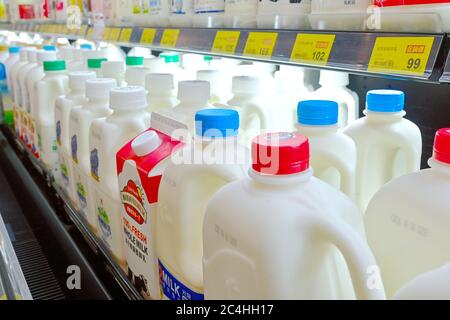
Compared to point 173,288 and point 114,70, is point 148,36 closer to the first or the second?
point 114,70

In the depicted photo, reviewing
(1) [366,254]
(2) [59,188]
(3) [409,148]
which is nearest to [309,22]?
(3) [409,148]

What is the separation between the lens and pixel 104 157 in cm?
125

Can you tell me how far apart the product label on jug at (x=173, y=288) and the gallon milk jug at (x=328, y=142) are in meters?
0.32

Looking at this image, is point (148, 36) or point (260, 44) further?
point (148, 36)

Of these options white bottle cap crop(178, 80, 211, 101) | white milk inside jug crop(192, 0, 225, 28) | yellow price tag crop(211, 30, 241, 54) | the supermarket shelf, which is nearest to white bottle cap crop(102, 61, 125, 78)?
white milk inside jug crop(192, 0, 225, 28)

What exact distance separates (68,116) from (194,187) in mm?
→ 944

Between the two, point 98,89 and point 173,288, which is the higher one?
point 98,89

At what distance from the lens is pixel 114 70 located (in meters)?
1.74

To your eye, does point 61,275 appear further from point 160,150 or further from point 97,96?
point 160,150

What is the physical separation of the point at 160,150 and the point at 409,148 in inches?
19.5

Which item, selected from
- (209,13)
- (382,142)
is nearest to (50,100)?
(209,13)

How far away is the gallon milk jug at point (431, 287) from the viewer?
Answer: 481 millimetres

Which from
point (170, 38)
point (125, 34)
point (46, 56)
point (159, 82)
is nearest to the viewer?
point (159, 82)

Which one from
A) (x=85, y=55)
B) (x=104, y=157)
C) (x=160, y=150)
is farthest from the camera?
(x=85, y=55)
